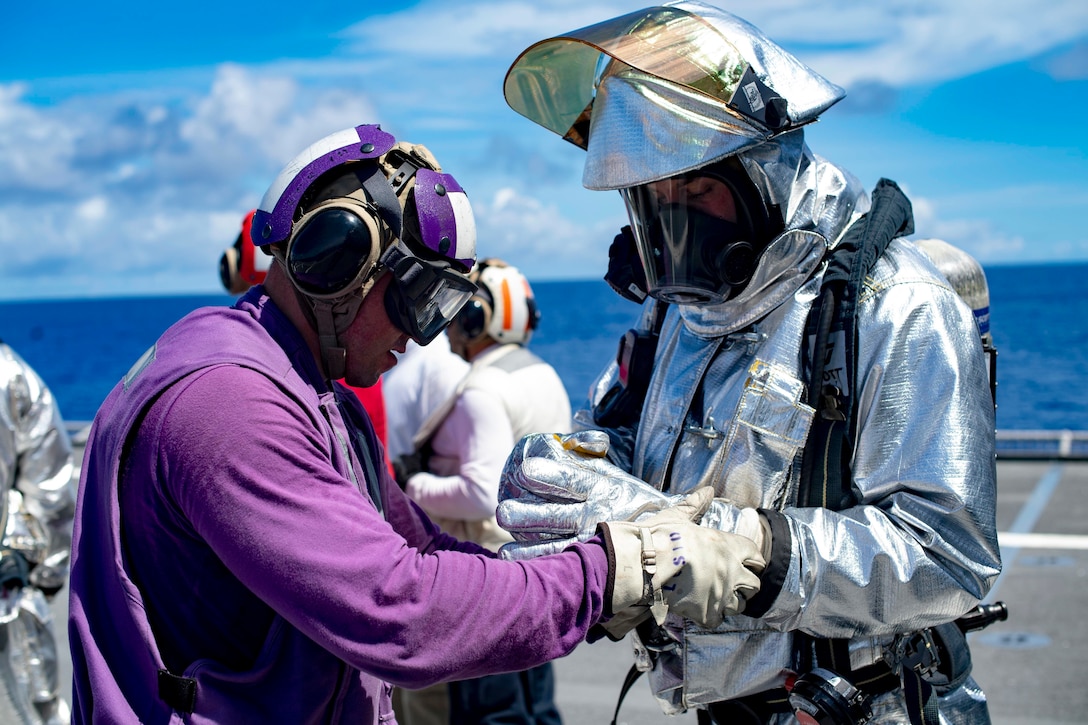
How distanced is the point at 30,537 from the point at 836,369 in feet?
11.2

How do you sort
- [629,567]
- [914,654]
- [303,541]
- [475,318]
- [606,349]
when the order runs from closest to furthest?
1. [303,541]
2. [629,567]
3. [914,654]
4. [475,318]
5. [606,349]

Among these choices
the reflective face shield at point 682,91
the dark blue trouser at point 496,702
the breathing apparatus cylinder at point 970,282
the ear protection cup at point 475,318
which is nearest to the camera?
the reflective face shield at point 682,91

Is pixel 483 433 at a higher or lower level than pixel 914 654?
lower

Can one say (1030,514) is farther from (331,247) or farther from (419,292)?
(331,247)

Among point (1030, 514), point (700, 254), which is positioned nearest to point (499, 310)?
point (700, 254)

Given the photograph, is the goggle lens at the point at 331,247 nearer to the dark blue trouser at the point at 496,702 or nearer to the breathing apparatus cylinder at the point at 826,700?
the breathing apparatus cylinder at the point at 826,700

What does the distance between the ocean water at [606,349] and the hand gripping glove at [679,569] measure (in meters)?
14.6

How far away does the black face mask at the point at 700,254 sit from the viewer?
229cm

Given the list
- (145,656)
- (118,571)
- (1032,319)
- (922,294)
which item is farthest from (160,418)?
(1032,319)

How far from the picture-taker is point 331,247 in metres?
2.01

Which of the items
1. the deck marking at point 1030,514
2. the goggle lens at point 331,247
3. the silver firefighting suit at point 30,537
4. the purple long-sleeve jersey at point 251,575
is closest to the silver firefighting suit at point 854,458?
the purple long-sleeve jersey at point 251,575

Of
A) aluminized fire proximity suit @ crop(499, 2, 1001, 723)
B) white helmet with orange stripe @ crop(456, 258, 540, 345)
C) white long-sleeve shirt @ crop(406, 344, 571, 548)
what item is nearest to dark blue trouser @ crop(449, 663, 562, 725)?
white long-sleeve shirt @ crop(406, 344, 571, 548)

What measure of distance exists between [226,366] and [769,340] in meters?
1.22

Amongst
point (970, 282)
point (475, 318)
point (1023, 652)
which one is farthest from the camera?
point (1023, 652)
